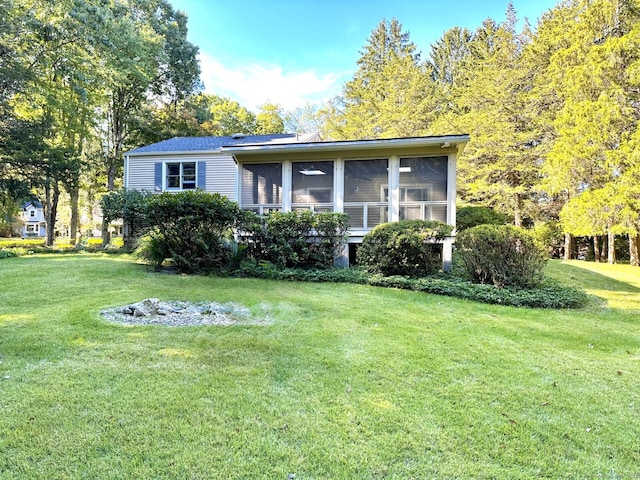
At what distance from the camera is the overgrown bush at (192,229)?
26.0ft

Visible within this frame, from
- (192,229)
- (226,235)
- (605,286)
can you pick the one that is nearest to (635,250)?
(605,286)

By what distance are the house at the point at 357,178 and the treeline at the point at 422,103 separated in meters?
5.02

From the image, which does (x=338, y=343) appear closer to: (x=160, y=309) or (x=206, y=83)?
(x=160, y=309)

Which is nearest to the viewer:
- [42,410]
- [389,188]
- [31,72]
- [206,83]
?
[42,410]

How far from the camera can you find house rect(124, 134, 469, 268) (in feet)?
30.8

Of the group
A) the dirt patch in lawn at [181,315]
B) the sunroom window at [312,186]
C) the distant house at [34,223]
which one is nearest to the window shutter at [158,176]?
the sunroom window at [312,186]

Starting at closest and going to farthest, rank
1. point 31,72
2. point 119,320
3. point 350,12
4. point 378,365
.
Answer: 1. point 378,365
2. point 119,320
3. point 31,72
4. point 350,12

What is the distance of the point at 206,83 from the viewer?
23984 millimetres

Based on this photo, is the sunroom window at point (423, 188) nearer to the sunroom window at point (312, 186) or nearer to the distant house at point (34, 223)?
the sunroom window at point (312, 186)

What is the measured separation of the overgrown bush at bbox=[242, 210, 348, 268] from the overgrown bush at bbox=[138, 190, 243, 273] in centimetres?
60

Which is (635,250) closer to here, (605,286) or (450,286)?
(605,286)

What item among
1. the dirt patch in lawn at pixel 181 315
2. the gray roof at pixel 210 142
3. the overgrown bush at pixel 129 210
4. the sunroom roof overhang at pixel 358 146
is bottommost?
the dirt patch in lawn at pixel 181 315

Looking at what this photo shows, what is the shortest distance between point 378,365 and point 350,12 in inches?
685

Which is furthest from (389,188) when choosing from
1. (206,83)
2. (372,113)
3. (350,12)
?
(206,83)
